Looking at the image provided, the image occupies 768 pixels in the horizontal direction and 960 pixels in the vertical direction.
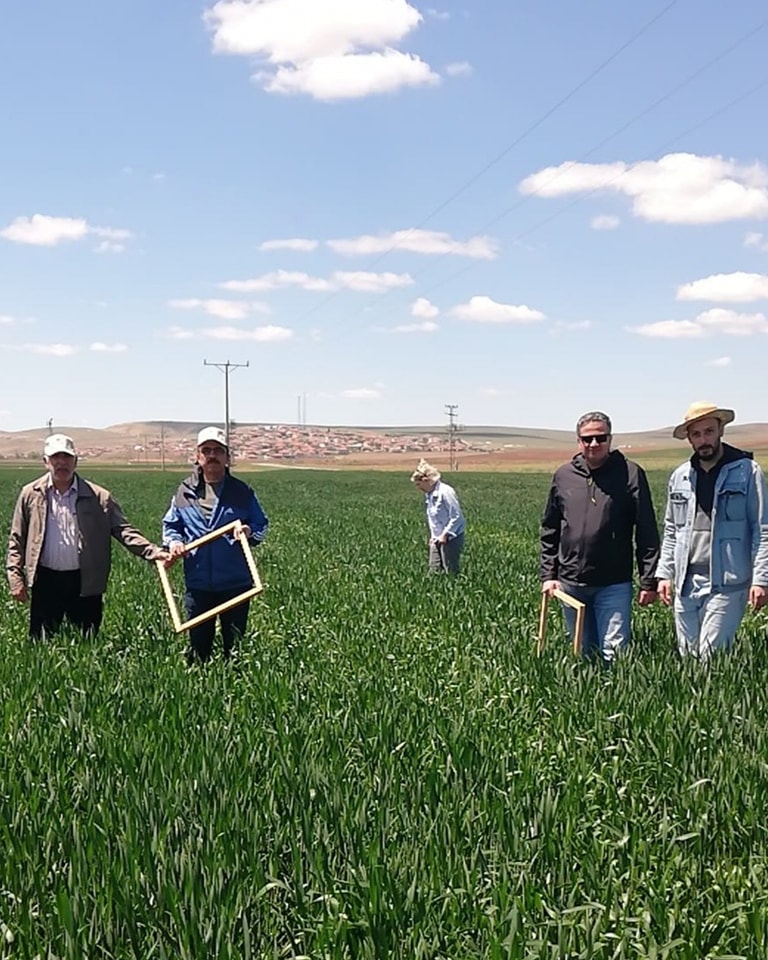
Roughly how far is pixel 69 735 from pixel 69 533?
239 cm

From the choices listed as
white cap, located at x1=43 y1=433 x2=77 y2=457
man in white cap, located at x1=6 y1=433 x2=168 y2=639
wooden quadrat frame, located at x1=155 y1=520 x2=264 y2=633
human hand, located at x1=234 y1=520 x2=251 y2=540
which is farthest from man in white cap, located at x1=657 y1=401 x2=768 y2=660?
white cap, located at x1=43 y1=433 x2=77 y2=457

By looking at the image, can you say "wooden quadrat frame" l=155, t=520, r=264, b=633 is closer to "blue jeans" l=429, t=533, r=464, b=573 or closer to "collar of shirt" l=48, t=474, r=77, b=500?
"collar of shirt" l=48, t=474, r=77, b=500

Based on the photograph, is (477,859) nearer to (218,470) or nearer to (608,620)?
(608,620)

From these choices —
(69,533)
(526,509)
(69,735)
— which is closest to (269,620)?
(69,533)

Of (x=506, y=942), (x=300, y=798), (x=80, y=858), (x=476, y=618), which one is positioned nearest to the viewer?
(x=506, y=942)

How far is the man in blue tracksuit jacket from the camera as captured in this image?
7262mm

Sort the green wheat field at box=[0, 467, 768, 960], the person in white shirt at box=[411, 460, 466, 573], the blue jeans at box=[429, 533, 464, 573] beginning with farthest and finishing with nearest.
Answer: the blue jeans at box=[429, 533, 464, 573] < the person in white shirt at box=[411, 460, 466, 573] < the green wheat field at box=[0, 467, 768, 960]

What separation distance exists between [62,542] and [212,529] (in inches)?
44.7

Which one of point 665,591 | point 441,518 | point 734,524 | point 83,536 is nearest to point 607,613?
point 665,591

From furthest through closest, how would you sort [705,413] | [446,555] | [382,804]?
1. [446,555]
2. [705,413]
3. [382,804]

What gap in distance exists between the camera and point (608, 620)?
22.6 ft

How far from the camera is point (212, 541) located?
725cm

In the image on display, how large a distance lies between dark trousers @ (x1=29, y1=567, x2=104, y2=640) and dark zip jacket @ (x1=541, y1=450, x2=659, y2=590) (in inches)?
144

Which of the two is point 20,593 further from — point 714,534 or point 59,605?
point 714,534
